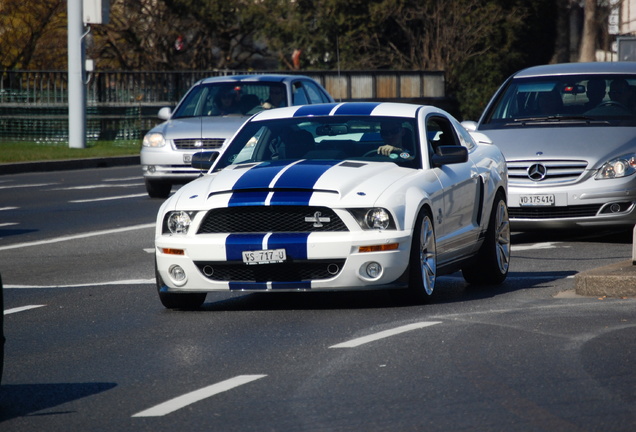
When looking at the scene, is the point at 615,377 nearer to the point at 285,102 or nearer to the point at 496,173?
the point at 496,173

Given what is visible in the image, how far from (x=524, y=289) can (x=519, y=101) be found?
494 centimetres

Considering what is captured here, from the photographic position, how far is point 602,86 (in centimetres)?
1495

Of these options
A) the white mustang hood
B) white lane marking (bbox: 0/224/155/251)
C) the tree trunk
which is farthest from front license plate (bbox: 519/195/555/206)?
the tree trunk

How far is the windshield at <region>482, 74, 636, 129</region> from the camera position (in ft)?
47.9

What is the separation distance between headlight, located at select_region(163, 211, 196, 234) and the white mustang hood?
0.07 meters

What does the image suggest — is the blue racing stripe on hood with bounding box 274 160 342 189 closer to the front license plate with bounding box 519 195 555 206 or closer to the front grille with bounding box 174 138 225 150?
the front license plate with bounding box 519 195 555 206

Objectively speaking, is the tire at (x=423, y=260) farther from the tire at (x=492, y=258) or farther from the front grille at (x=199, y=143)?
the front grille at (x=199, y=143)

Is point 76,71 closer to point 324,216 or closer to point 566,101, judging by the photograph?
point 566,101

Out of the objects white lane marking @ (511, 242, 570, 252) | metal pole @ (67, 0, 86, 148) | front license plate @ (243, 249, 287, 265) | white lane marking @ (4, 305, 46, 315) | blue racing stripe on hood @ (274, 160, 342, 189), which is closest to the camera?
front license plate @ (243, 249, 287, 265)

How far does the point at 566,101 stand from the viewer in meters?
14.9

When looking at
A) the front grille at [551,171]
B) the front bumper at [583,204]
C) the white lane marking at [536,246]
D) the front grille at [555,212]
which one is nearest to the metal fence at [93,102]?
the white lane marking at [536,246]

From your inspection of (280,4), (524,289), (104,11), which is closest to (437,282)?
(524,289)

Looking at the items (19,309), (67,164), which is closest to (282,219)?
(19,309)

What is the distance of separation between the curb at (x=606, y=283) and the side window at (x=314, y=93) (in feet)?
39.6
